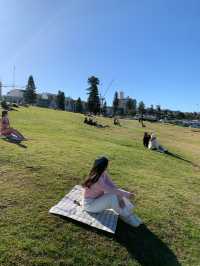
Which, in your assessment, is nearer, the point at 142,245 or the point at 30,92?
the point at 142,245

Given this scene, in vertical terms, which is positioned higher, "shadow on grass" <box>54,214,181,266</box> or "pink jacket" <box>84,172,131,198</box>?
"pink jacket" <box>84,172,131,198</box>

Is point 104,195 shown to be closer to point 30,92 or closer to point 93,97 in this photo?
point 93,97

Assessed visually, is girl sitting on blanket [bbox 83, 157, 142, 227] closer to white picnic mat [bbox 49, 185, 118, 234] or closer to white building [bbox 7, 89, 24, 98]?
white picnic mat [bbox 49, 185, 118, 234]

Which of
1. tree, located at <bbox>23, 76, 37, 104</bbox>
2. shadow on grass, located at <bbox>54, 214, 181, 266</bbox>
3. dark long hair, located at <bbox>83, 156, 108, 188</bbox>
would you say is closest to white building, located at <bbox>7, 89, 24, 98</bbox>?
tree, located at <bbox>23, 76, 37, 104</bbox>

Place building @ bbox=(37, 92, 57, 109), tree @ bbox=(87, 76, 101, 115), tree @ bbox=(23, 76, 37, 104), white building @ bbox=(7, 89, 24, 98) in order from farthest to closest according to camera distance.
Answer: white building @ bbox=(7, 89, 24, 98), building @ bbox=(37, 92, 57, 109), tree @ bbox=(23, 76, 37, 104), tree @ bbox=(87, 76, 101, 115)

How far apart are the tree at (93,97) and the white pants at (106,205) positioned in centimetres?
7935

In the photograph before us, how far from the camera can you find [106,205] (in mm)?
6414

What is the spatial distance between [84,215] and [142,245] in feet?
4.32

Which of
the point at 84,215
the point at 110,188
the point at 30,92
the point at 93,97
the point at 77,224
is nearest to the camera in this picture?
the point at 77,224

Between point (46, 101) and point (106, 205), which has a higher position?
point (46, 101)

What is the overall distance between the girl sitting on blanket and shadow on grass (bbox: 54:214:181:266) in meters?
0.22

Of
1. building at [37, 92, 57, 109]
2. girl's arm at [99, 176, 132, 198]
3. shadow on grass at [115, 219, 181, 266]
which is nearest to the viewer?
shadow on grass at [115, 219, 181, 266]

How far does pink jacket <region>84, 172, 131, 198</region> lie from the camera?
6375 millimetres

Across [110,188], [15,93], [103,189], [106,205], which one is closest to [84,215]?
[106,205]
